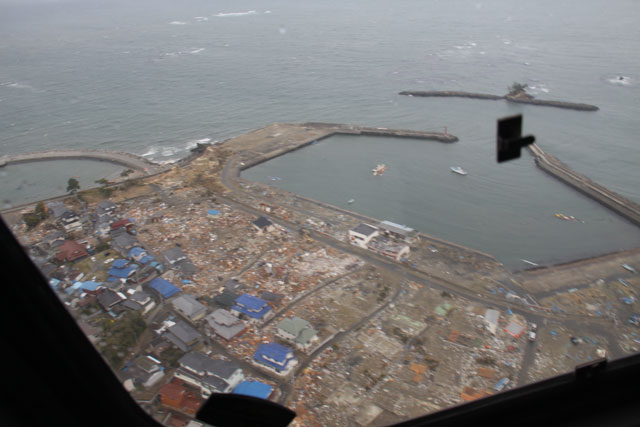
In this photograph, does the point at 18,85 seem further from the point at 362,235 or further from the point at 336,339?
the point at 336,339

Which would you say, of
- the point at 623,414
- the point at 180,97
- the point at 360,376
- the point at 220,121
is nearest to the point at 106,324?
the point at 360,376

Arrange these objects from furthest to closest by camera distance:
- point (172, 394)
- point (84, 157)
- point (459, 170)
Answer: point (84, 157), point (459, 170), point (172, 394)

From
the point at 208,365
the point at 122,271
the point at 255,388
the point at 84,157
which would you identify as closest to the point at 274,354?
the point at 255,388

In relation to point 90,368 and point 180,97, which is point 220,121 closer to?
point 180,97

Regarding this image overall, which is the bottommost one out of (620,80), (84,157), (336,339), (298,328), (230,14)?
(336,339)

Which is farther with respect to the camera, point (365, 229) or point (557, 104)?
point (557, 104)

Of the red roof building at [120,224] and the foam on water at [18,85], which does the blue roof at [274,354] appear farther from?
the foam on water at [18,85]

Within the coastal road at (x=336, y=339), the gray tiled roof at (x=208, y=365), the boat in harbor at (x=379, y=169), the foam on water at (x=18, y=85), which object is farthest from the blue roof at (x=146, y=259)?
the foam on water at (x=18, y=85)
